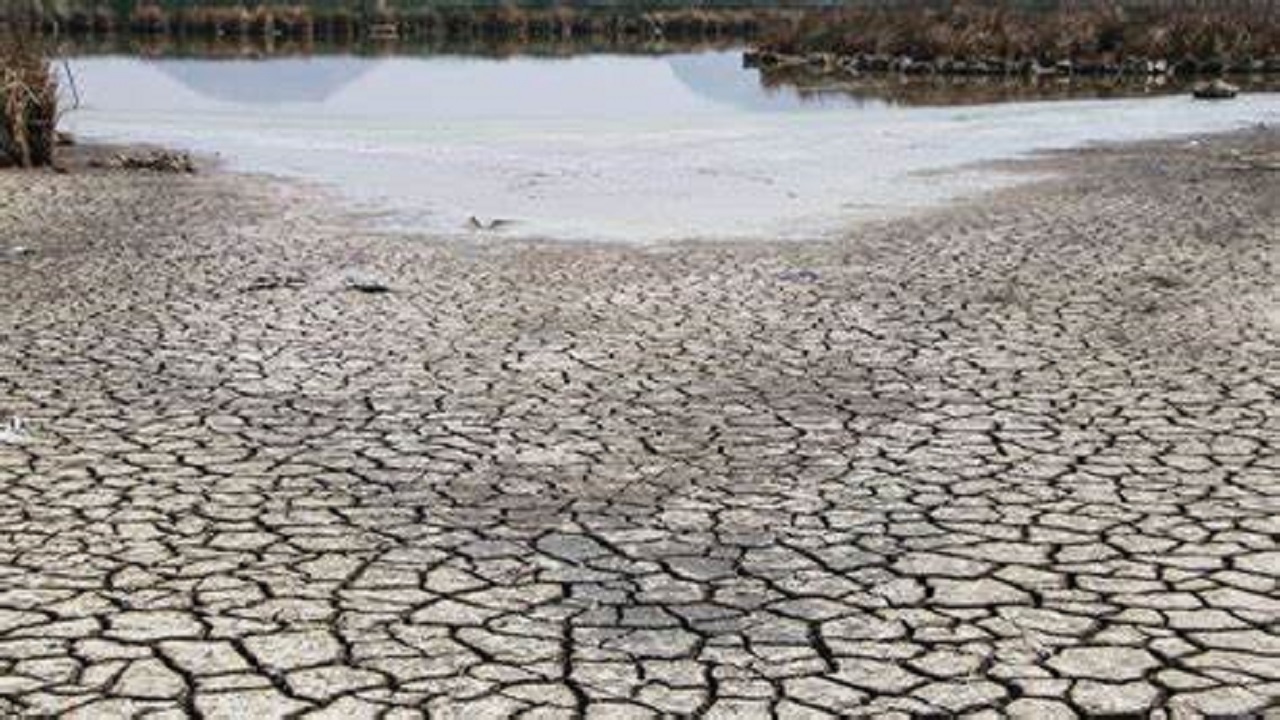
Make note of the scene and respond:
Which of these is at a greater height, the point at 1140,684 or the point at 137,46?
the point at 137,46

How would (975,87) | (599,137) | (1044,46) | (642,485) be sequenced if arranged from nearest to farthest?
(642,485) → (599,137) → (975,87) → (1044,46)

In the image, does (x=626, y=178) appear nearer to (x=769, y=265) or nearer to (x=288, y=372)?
(x=769, y=265)

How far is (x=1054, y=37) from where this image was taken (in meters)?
40.4

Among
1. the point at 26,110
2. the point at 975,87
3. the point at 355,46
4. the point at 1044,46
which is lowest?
the point at 26,110

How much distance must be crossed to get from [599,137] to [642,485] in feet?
56.3

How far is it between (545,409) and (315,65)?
36779 millimetres

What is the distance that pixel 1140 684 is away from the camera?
404 centimetres

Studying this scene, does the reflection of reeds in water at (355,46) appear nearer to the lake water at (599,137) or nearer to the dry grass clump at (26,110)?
the lake water at (599,137)

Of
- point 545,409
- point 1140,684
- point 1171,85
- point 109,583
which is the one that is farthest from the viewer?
point 1171,85

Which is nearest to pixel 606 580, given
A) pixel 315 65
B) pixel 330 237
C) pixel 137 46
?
pixel 330 237

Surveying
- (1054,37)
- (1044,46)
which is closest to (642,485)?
(1044,46)

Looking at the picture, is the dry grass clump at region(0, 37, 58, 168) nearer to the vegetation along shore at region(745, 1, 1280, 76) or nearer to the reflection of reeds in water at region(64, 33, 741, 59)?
the vegetation along shore at region(745, 1, 1280, 76)

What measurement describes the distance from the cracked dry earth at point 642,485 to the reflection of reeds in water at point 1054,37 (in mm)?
29061

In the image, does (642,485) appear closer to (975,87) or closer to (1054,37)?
(975,87)
